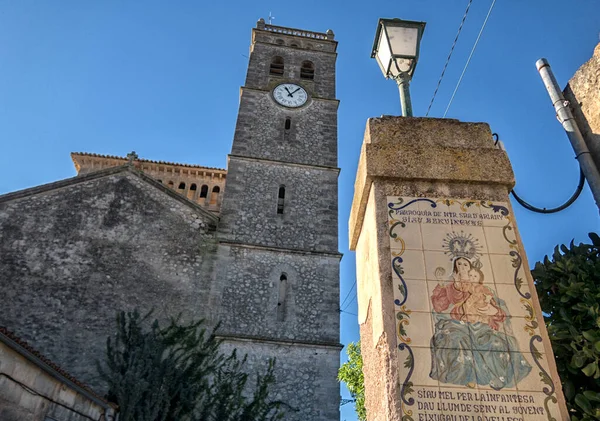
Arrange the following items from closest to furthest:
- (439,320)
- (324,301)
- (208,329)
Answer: (439,320) < (208,329) < (324,301)

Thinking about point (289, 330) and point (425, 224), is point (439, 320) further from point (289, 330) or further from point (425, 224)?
point (289, 330)

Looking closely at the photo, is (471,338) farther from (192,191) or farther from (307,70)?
(192,191)

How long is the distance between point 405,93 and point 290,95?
13989mm

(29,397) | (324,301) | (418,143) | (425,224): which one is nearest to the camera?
(425,224)

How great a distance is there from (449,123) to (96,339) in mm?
9324

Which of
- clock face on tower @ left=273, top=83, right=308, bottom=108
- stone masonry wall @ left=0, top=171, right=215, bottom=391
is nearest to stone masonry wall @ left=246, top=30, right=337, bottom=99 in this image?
clock face on tower @ left=273, top=83, right=308, bottom=108

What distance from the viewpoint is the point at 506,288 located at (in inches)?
103

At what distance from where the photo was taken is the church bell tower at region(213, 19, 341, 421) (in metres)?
10.8

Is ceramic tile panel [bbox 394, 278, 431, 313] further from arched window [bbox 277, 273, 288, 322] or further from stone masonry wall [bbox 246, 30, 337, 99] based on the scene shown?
stone masonry wall [bbox 246, 30, 337, 99]

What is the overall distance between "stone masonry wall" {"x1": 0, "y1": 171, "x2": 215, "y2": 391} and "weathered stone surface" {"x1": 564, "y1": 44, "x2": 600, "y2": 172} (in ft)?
31.0

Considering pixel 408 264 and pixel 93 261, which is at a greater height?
pixel 93 261

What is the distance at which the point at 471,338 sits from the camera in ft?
8.02

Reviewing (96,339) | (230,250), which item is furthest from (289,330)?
(96,339)

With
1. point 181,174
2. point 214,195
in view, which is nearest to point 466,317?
point 214,195
